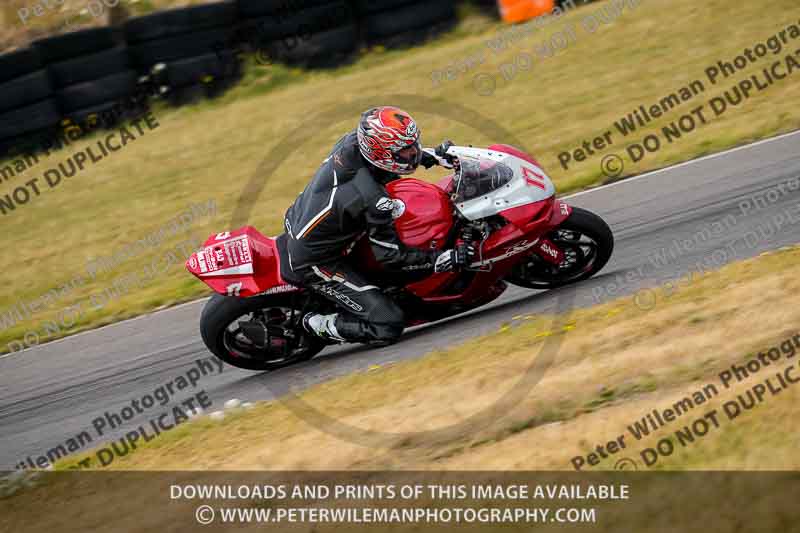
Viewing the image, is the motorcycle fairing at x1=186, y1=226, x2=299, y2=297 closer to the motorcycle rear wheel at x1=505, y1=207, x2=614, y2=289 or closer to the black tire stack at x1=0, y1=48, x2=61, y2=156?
the motorcycle rear wheel at x1=505, y1=207, x2=614, y2=289

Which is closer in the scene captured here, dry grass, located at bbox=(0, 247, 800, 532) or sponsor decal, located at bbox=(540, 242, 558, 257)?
dry grass, located at bbox=(0, 247, 800, 532)

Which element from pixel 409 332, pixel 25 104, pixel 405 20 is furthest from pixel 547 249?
pixel 25 104

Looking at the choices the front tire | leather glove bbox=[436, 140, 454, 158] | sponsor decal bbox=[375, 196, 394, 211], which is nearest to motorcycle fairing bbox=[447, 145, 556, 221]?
leather glove bbox=[436, 140, 454, 158]

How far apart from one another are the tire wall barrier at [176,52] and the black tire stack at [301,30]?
19 millimetres

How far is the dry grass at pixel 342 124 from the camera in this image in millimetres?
10555

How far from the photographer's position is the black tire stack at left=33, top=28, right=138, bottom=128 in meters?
14.5

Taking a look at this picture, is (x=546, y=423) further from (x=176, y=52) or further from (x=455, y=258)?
(x=176, y=52)

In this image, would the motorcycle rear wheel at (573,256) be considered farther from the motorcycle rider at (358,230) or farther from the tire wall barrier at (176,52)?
the tire wall barrier at (176,52)

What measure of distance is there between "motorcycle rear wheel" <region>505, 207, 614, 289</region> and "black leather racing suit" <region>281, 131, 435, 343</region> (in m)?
1.01

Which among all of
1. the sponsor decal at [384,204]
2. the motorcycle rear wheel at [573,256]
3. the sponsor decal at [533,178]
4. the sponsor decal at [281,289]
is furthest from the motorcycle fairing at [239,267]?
the sponsor decal at [533,178]

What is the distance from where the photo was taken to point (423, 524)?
4195 millimetres

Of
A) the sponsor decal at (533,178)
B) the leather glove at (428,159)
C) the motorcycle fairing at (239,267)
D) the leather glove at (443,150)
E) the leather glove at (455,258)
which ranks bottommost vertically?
the leather glove at (455,258)

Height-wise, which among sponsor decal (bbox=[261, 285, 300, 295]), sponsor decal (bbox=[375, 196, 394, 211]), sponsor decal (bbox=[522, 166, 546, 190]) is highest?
sponsor decal (bbox=[375, 196, 394, 211])

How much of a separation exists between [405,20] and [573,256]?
10560mm
